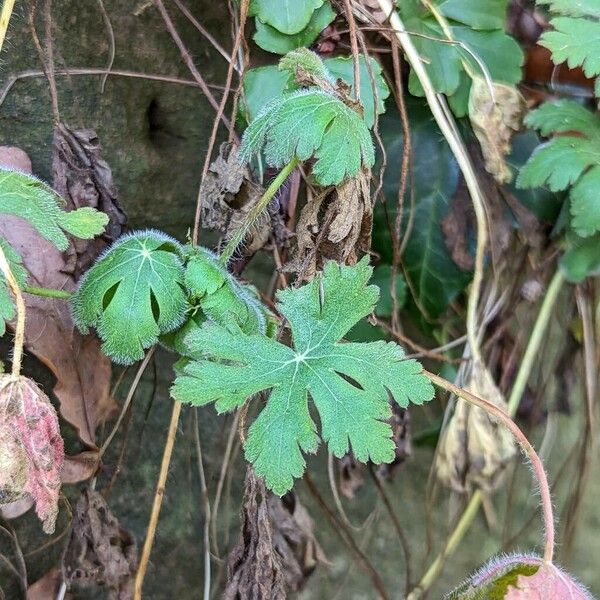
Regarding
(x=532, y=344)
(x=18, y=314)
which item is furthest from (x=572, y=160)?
(x=18, y=314)

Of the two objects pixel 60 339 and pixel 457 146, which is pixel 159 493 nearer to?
pixel 60 339

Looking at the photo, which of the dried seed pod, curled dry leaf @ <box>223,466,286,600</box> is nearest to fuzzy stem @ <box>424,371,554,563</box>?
the dried seed pod

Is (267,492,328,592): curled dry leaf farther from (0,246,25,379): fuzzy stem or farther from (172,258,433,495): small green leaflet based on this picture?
(0,246,25,379): fuzzy stem

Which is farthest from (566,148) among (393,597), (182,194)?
(393,597)

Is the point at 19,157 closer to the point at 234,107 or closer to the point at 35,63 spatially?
the point at 35,63

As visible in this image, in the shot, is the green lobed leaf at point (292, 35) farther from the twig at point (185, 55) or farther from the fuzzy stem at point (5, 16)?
the fuzzy stem at point (5, 16)
